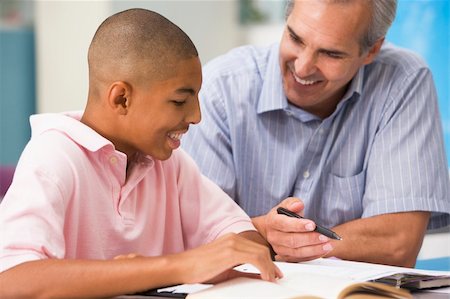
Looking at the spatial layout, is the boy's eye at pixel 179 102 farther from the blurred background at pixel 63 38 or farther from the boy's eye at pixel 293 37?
the blurred background at pixel 63 38

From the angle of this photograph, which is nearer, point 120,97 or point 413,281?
point 413,281

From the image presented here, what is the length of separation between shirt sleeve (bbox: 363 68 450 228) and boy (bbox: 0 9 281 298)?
46cm

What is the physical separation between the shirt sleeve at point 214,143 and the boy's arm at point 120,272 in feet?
2.65

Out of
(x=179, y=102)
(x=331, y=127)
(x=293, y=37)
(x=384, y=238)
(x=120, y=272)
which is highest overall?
(x=293, y=37)

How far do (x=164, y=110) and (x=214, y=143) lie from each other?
2.10 ft

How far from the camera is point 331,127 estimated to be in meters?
Answer: 2.19

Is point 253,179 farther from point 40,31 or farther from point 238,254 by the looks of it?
point 40,31

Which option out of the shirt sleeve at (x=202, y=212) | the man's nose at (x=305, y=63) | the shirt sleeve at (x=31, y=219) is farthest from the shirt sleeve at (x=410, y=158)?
the shirt sleeve at (x=31, y=219)

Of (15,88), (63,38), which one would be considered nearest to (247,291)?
(63,38)

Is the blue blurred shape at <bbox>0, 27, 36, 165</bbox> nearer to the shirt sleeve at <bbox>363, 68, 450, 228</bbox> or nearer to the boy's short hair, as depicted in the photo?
the shirt sleeve at <bbox>363, 68, 450, 228</bbox>

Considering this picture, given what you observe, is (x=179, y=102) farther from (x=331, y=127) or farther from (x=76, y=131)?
(x=331, y=127)

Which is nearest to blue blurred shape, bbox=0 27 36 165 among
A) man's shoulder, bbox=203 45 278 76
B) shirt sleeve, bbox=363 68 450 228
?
man's shoulder, bbox=203 45 278 76

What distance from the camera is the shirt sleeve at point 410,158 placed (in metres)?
2.07

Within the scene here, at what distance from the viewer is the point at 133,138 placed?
1572 millimetres
